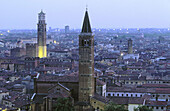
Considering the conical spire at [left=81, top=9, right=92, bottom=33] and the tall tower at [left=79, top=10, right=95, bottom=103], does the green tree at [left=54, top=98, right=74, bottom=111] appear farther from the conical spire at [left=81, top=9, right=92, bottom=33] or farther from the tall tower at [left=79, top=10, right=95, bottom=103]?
the conical spire at [left=81, top=9, right=92, bottom=33]

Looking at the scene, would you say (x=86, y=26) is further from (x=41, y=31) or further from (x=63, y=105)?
(x=41, y=31)

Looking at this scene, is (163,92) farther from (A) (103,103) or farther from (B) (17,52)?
(B) (17,52)

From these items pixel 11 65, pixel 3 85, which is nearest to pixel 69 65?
pixel 11 65

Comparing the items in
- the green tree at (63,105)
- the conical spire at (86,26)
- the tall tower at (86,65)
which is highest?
the conical spire at (86,26)

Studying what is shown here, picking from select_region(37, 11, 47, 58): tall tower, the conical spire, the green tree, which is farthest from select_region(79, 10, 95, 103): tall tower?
select_region(37, 11, 47, 58): tall tower

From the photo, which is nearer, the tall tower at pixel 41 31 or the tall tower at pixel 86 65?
the tall tower at pixel 86 65

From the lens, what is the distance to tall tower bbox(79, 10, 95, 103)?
40156mm

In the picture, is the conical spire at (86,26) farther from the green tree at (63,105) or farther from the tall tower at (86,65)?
the green tree at (63,105)

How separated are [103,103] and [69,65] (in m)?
39.2

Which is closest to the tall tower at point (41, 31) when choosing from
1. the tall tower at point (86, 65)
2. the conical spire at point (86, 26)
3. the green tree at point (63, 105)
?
the conical spire at point (86, 26)

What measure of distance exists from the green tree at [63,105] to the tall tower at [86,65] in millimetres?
2298

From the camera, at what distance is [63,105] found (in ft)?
123

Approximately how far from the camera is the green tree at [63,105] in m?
37.6

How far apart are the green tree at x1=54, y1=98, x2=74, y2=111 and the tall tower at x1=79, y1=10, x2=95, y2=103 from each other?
2.30m
